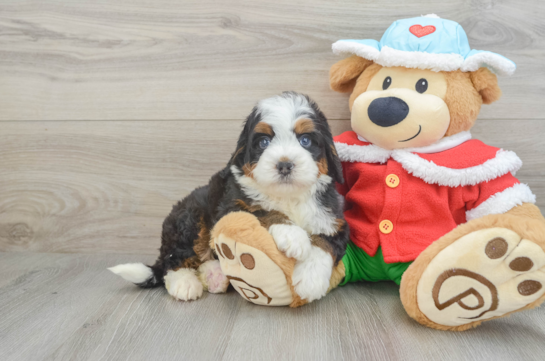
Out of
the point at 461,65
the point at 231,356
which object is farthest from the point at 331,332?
the point at 461,65

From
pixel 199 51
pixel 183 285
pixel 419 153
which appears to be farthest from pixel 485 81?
pixel 183 285

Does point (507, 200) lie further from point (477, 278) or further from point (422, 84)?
point (422, 84)

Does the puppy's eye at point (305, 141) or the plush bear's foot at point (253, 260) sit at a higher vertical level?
the puppy's eye at point (305, 141)

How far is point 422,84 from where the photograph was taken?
137 cm

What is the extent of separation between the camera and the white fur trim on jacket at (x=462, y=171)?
133 centimetres

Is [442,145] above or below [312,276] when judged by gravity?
above

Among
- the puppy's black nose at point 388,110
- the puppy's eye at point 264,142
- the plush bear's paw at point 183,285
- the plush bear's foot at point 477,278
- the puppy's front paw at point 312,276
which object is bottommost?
the plush bear's paw at point 183,285

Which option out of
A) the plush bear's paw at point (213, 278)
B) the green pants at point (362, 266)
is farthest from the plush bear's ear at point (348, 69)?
the plush bear's paw at point (213, 278)

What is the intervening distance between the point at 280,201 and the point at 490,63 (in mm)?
828

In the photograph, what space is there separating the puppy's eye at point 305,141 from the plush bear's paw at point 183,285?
0.65 m

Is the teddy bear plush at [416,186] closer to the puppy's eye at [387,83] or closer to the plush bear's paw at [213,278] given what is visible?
the puppy's eye at [387,83]

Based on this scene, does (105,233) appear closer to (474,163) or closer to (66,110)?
(66,110)

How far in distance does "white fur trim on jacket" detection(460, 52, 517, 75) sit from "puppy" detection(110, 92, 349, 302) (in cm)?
51

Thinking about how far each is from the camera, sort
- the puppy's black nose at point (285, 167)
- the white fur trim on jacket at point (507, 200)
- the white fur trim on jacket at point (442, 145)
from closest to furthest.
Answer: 1. the puppy's black nose at point (285, 167)
2. the white fur trim on jacket at point (507, 200)
3. the white fur trim on jacket at point (442, 145)
